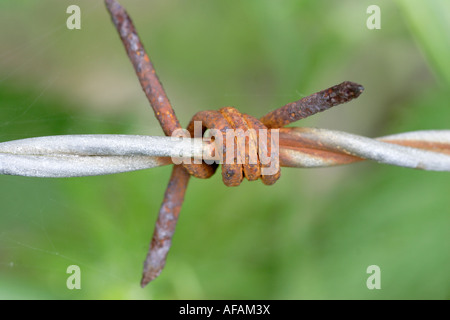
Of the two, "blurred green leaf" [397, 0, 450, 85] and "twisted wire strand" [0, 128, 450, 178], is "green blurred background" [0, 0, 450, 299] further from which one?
"twisted wire strand" [0, 128, 450, 178]

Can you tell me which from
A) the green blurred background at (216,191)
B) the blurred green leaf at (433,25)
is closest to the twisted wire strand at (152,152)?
the blurred green leaf at (433,25)

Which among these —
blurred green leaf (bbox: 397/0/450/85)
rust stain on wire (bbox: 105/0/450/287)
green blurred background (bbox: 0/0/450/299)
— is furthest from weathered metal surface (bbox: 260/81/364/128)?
green blurred background (bbox: 0/0/450/299)

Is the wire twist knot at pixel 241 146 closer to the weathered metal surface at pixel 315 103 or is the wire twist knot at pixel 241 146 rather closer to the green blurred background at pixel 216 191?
the weathered metal surface at pixel 315 103

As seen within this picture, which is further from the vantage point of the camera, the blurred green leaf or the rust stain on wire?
the blurred green leaf

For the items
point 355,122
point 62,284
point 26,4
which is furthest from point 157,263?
point 355,122

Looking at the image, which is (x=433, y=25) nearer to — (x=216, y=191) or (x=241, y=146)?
(x=241, y=146)
